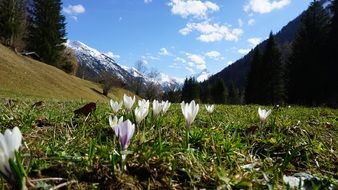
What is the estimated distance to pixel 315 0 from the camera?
4597cm

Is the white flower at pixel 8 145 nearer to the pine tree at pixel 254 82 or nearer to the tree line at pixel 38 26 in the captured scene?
the pine tree at pixel 254 82

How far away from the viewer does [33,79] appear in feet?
168

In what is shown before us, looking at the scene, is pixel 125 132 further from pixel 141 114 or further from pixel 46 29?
pixel 46 29

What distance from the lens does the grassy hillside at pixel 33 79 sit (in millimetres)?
45963

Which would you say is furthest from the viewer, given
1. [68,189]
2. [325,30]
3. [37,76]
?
[37,76]

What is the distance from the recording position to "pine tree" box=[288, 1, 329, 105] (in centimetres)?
4278

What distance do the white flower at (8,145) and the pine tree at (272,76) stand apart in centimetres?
5805

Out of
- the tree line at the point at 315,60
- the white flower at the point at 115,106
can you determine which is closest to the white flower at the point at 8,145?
the white flower at the point at 115,106

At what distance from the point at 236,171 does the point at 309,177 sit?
45cm

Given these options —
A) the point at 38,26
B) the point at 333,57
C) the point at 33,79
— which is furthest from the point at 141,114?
the point at 38,26

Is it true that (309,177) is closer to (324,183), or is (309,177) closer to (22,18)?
(324,183)

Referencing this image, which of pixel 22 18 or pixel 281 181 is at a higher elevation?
pixel 22 18

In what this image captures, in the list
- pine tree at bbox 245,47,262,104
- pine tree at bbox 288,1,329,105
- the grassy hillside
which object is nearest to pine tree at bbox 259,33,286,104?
pine tree at bbox 245,47,262,104

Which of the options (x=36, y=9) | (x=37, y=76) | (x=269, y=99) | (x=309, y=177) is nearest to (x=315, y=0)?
(x=269, y=99)
